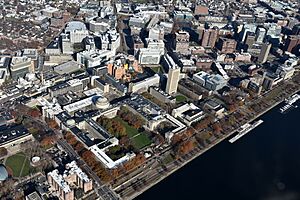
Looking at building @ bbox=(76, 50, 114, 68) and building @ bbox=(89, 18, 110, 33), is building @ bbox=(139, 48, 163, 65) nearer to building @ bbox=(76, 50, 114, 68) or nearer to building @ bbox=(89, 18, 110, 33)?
building @ bbox=(76, 50, 114, 68)

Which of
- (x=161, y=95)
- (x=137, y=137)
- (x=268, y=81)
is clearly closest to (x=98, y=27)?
(x=161, y=95)

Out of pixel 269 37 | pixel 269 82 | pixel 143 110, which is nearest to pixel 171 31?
pixel 269 37

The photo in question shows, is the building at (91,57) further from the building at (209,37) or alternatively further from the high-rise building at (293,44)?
the high-rise building at (293,44)

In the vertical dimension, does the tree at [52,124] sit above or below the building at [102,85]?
below

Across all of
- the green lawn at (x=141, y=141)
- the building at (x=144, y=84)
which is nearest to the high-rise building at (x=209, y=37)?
the building at (x=144, y=84)

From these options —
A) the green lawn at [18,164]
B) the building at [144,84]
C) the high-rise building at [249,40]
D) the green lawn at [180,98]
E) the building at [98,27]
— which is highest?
the high-rise building at [249,40]
